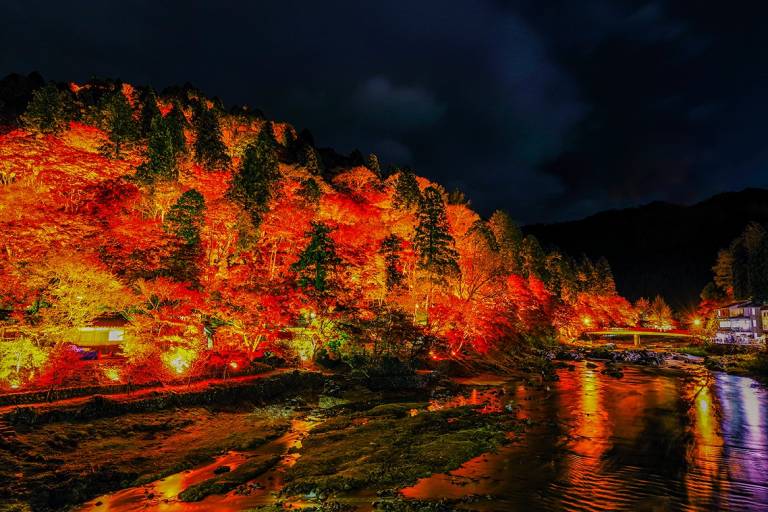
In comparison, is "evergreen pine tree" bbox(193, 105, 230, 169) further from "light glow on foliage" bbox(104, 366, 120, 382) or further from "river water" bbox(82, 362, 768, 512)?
"river water" bbox(82, 362, 768, 512)

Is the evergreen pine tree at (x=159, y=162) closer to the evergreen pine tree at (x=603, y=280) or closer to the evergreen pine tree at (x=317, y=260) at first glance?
the evergreen pine tree at (x=317, y=260)

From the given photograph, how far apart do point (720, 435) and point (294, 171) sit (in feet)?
142

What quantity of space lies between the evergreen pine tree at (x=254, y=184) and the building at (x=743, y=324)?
199ft

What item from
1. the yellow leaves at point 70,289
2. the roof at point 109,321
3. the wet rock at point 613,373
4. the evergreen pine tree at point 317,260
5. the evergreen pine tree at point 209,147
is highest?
the evergreen pine tree at point 209,147

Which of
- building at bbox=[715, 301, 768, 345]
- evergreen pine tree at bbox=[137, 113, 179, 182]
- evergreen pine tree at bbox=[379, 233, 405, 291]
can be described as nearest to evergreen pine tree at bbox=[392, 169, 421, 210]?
evergreen pine tree at bbox=[379, 233, 405, 291]

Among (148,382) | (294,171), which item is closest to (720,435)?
(148,382)

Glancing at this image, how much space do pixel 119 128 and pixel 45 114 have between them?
6178 mm

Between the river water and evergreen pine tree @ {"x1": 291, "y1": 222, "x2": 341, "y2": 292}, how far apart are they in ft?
44.4

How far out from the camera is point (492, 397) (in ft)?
86.7

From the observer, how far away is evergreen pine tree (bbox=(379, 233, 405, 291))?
36969mm

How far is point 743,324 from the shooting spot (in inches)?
2370

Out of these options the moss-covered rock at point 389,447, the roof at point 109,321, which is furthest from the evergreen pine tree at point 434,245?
the roof at point 109,321

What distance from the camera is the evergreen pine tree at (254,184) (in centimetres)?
3469

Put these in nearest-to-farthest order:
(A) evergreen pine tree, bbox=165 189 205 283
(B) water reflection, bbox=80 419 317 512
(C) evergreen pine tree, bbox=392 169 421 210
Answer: (B) water reflection, bbox=80 419 317 512 → (A) evergreen pine tree, bbox=165 189 205 283 → (C) evergreen pine tree, bbox=392 169 421 210
